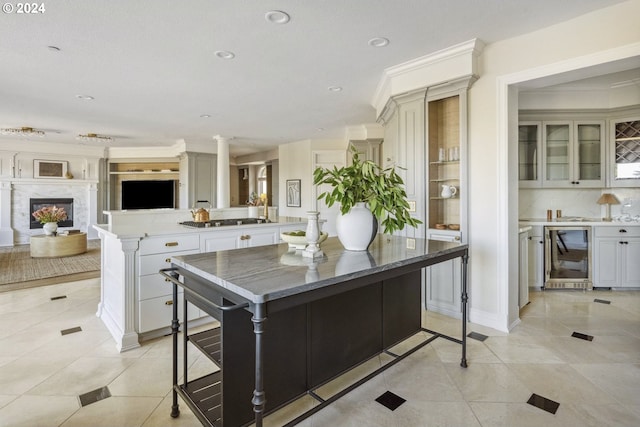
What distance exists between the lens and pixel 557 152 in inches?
171

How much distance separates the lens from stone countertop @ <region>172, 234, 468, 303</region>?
50.0 inches

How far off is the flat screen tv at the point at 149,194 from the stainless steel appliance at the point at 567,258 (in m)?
9.25

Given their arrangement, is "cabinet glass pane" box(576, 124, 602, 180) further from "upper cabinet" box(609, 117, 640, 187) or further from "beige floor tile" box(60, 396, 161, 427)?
"beige floor tile" box(60, 396, 161, 427)

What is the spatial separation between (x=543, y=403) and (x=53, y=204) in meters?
10.6

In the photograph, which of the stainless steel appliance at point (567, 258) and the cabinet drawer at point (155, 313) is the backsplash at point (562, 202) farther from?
the cabinet drawer at point (155, 313)

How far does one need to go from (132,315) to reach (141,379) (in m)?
0.65

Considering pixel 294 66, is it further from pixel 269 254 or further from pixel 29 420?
pixel 29 420

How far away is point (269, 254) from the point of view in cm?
189

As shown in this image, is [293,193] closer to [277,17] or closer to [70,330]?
[70,330]

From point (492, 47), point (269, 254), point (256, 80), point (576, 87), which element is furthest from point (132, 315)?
point (576, 87)

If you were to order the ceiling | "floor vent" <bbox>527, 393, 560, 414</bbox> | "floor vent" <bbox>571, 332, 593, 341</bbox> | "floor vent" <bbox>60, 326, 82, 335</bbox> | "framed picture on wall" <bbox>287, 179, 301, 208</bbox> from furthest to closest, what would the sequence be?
"framed picture on wall" <bbox>287, 179, 301, 208</bbox> < "floor vent" <bbox>60, 326, 82, 335</bbox> < "floor vent" <bbox>571, 332, 593, 341</bbox> < the ceiling < "floor vent" <bbox>527, 393, 560, 414</bbox>

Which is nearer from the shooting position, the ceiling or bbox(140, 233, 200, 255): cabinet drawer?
the ceiling

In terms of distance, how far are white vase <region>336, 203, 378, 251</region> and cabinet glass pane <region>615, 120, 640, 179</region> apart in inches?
165

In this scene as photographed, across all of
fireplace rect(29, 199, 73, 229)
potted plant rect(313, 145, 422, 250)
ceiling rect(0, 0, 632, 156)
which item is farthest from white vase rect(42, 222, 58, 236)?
potted plant rect(313, 145, 422, 250)
